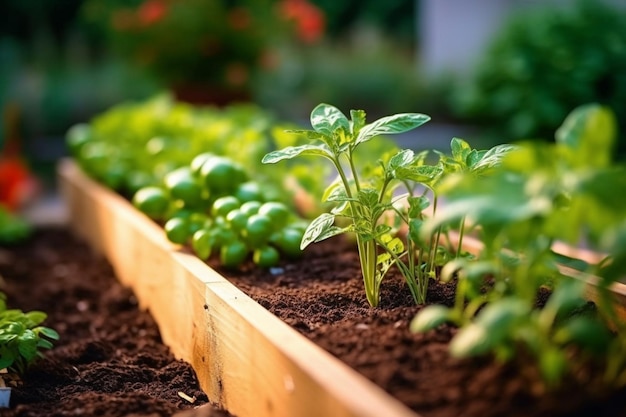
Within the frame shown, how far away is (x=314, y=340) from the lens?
1.29 metres

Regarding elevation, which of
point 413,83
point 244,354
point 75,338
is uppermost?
point 244,354

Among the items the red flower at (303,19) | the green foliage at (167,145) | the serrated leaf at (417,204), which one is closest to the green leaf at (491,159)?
the serrated leaf at (417,204)

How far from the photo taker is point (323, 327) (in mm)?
1369

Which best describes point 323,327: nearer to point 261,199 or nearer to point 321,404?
point 321,404

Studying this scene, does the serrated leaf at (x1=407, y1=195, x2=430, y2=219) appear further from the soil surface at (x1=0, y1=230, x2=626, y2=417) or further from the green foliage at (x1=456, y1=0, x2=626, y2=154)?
the green foliage at (x1=456, y1=0, x2=626, y2=154)

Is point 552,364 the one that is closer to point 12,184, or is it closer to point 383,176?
point 383,176

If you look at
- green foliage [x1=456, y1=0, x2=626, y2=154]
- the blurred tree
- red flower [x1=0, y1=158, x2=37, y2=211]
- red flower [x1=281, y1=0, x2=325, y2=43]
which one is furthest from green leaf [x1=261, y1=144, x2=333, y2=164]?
the blurred tree

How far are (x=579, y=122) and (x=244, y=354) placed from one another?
69cm

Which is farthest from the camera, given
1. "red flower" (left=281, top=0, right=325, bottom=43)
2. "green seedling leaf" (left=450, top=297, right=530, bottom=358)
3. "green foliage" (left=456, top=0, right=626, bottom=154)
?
"red flower" (left=281, top=0, right=325, bottom=43)

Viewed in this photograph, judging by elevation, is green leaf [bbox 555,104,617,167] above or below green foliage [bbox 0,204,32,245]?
above

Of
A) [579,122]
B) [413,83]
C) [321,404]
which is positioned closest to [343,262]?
[321,404]

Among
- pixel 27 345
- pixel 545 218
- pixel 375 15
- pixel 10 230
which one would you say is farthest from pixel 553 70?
pixel 375 15

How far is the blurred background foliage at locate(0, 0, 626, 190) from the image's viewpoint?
13.4 ft

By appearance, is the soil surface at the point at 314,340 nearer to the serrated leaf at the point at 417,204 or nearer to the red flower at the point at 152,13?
the serrated leaf at the point at 417,204
